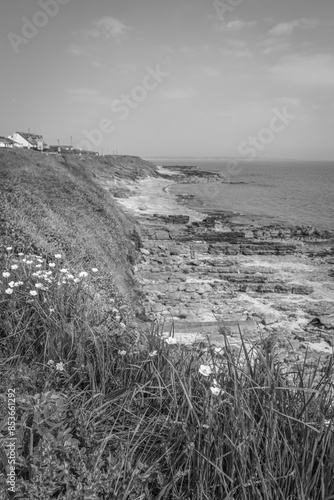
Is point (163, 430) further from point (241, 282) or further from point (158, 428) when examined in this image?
point (241, 282)

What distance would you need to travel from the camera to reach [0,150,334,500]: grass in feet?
7.25

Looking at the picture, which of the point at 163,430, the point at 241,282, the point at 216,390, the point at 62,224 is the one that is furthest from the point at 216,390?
the point at 241,282

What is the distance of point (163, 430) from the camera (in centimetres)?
272

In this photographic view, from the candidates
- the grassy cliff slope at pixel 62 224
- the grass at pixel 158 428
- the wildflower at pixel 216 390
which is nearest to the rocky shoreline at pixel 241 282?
the grassy cliff slope at pixel 62 224

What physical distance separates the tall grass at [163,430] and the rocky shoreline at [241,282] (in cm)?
198

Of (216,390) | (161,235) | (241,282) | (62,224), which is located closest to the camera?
(216,390)

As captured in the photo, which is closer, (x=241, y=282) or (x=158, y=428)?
(x=158, y=428)

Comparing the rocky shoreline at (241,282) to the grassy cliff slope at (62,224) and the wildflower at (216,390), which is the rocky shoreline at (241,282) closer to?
the grassy cliff slope at (62,224)

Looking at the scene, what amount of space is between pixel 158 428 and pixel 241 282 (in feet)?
45.8

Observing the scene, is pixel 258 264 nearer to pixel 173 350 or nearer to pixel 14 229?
pixel 14 229

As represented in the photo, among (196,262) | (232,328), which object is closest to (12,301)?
(232,328)

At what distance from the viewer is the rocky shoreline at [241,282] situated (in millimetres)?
10961

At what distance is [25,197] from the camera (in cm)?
1164

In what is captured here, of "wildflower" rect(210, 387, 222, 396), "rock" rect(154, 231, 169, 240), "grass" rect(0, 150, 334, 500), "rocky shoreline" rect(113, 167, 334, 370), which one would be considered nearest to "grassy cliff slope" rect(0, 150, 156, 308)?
"rocky shoreline" rect(113, 167, 334, 370)
